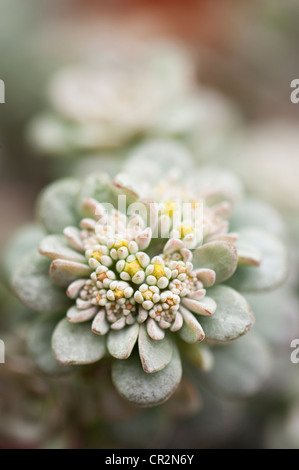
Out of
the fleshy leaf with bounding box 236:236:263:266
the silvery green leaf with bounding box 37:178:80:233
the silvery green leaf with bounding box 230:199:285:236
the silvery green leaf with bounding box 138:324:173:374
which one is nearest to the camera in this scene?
the silvery green leaf with bounding box 138:324:173:374

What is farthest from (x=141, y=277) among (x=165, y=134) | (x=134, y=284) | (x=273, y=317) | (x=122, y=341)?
(x=165, y=134)

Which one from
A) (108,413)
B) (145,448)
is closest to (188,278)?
(108,413)

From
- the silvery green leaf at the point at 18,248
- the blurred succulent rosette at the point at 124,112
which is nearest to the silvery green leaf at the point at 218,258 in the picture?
the silvery green leaf at the point at 18,248

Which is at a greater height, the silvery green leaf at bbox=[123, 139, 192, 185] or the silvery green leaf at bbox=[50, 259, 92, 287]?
the silvery green leaf at bbox=[123, 139, 192, 185]

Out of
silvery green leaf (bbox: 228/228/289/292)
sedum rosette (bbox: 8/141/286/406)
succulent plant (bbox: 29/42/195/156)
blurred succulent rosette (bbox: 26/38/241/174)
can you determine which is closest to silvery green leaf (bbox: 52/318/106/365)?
sedum rosette (bbox: 8/141/286/406)

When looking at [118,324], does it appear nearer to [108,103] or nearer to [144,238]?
[144,238]

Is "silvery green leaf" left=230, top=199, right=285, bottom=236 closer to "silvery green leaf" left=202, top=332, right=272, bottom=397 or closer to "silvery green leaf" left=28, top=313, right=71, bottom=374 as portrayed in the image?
"silvery green leaf" left=202, top=332, right=272, bottom=397

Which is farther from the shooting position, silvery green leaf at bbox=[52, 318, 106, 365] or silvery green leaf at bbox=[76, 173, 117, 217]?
silvery green leaf at bbox=[76, 173, 117, 217]

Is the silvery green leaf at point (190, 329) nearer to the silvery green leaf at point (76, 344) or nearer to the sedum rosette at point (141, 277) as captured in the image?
the sedum rosette at point (141, 277)
